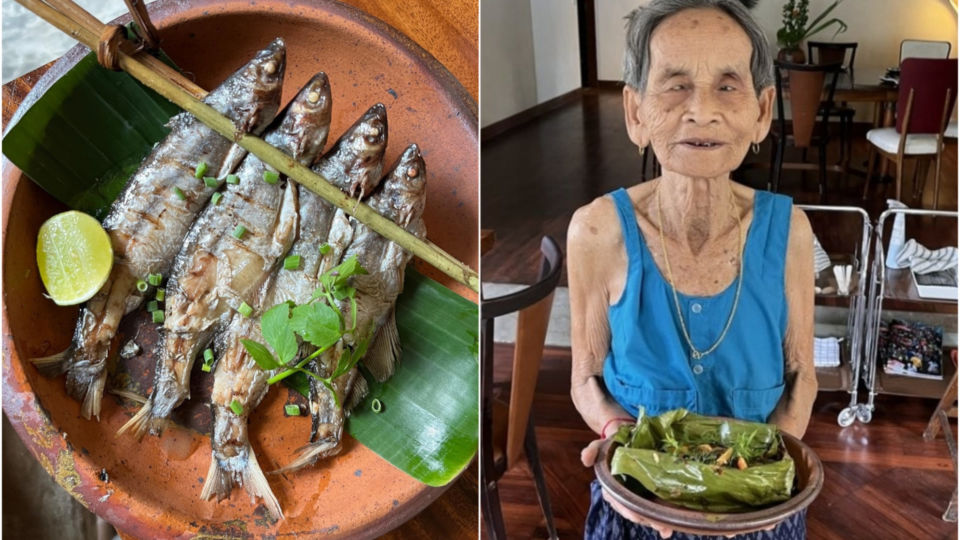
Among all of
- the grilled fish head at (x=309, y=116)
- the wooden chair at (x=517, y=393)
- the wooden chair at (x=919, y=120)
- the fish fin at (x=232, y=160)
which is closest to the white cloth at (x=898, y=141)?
the wooden chair at (x=919, y=120)

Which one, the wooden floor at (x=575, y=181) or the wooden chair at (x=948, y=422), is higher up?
the wooden floor at (x=575, y=181)

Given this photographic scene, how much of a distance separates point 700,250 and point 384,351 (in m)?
0.44

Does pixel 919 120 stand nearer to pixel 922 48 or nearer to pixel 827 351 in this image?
pixel 922 48

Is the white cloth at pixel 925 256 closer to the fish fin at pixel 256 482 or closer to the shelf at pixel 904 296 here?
the shelf at pixel 904 296

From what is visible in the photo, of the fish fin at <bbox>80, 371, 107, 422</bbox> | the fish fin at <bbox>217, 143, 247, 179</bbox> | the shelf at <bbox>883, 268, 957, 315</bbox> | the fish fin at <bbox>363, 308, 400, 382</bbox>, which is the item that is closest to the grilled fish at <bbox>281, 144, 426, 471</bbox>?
the fish fin at <bbox>363, 308, 400, 382</bbox>

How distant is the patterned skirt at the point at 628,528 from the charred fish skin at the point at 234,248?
443mm

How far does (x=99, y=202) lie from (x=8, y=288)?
13cm

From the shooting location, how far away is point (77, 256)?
874 mm

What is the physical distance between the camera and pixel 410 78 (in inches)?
36.3

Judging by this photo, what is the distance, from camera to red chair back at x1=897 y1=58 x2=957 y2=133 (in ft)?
1.75

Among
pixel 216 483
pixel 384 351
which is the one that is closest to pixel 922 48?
pixel 384 351

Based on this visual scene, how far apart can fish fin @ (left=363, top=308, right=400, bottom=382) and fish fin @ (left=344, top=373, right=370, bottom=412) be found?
0.05ft

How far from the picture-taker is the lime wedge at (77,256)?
868mm

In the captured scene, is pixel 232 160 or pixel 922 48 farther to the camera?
pixel 232 160
